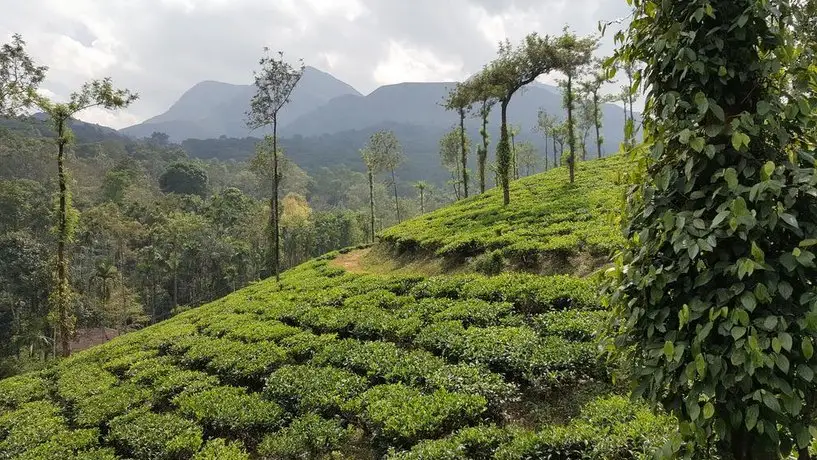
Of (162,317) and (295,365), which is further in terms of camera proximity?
(162,317)

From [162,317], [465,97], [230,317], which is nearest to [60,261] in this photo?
[230,317]

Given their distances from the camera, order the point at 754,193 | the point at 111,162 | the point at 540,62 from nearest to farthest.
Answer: the point at 754,193 < the point at 540,62 < the point at 111,162

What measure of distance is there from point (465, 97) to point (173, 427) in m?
26.9

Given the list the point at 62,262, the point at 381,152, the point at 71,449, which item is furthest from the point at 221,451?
the point at 381,152

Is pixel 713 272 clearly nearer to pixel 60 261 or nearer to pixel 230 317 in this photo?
pixel 230 317

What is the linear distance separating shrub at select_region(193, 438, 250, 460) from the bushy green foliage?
9.75m

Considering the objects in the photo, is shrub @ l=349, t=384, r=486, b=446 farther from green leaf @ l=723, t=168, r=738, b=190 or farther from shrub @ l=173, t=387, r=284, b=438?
green leaf @ l=723, t=168, r=738, b=190

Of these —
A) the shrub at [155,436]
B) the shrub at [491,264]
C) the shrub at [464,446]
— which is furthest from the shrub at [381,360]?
the shrub at [491,264]

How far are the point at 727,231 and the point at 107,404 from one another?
14.3 meters

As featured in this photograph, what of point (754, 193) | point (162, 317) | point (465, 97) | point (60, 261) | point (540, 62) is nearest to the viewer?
point (754, 193)

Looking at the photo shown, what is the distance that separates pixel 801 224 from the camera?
267 centimetres

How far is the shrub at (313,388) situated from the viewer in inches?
370

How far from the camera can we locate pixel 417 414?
7.85m

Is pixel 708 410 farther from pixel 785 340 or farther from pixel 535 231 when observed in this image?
pixel 535 231
